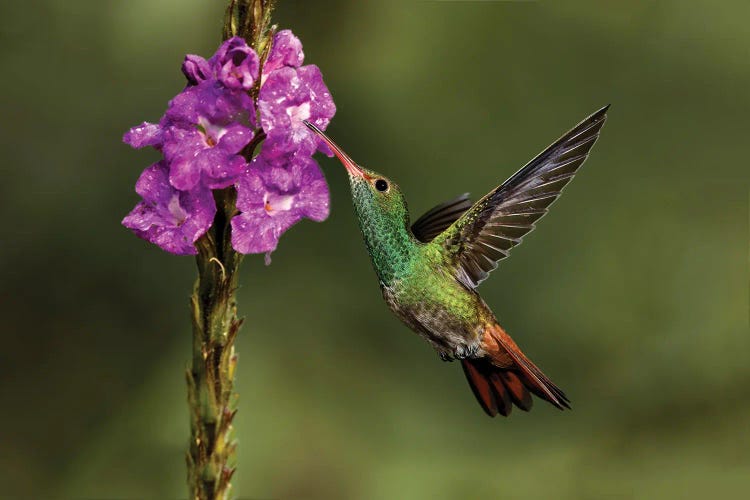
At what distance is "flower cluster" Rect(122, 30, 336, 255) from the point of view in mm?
1476

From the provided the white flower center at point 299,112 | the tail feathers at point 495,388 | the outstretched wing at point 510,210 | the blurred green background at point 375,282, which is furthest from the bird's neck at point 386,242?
the blurred green background at point 375,282

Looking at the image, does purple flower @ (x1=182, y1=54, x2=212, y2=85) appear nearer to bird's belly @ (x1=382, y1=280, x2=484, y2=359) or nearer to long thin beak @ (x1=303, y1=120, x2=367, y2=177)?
long thin beak @ (x1=303, y1=120, x2=367, y2=177)

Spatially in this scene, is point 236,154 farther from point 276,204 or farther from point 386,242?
point 386,242

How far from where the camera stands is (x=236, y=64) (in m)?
1.48

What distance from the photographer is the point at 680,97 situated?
156 inches

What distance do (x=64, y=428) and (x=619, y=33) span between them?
10.7 feet

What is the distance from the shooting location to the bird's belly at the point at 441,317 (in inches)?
72.9

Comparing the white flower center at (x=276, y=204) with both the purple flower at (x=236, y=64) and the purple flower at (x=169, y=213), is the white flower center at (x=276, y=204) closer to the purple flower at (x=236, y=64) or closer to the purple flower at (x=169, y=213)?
the purple flower at (x=169, y=213)

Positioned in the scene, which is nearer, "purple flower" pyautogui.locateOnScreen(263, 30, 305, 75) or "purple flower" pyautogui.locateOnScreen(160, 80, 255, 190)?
"purple flower" pyautogui.locateOnScreen(160, 80, 255, 190)

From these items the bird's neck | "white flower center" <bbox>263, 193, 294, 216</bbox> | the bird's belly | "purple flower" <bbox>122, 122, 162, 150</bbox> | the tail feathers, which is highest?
"purple flower" <bbox>122, 122, 162, 150</bbox>

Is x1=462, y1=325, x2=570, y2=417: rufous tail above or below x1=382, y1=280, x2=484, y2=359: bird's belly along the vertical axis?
below

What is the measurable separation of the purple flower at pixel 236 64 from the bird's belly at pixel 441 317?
1.98 feet

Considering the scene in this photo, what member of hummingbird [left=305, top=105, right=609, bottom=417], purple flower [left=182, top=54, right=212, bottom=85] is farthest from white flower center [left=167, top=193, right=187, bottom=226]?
hummingbird [left=305, top=105, right=609, bottom=417]

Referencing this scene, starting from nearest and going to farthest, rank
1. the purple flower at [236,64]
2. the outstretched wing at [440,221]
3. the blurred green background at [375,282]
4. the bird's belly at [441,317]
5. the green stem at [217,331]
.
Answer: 1. the purple flower at [236,64]
2. the green stem at [217,331]
3. the bird's belly at [441,317]
4. the outstretched wing at [440,221]
5. the blurred green background at [375,282]
